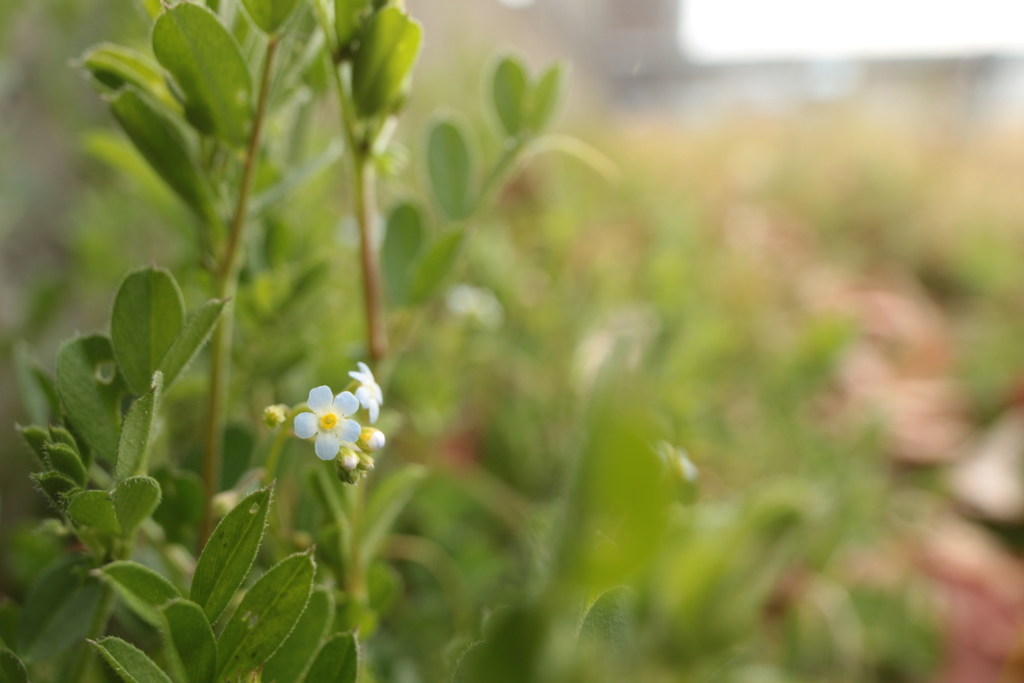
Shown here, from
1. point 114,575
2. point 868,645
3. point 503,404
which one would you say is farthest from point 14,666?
point 868,645

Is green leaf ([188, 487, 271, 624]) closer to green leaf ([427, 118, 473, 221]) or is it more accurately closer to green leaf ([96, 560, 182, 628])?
green leaf ([96, 560, 182, 628])

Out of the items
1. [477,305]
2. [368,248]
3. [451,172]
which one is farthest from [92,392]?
[477,305]

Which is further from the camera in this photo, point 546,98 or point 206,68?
point 546,98

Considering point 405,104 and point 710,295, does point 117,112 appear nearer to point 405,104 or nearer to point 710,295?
point 405,104

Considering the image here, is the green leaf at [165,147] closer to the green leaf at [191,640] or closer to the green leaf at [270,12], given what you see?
the green leaf at [270,12]

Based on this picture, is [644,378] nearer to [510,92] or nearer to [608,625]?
[608,625]

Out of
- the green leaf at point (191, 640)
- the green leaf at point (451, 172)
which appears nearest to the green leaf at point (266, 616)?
the green leaf at point (191, 640)
